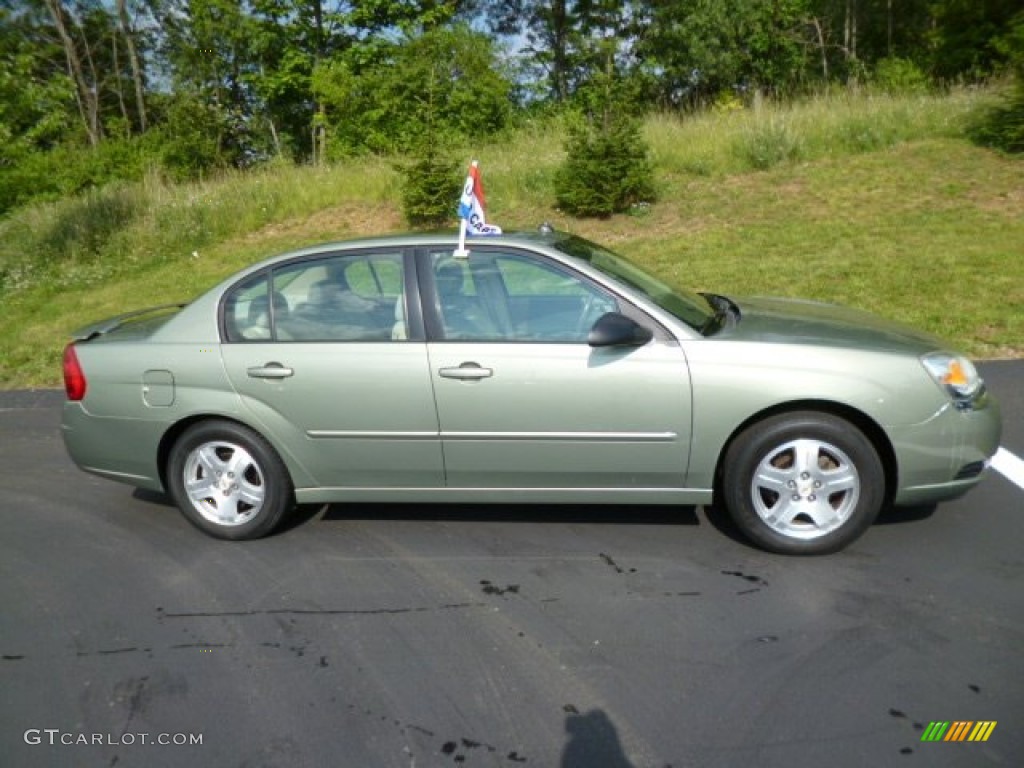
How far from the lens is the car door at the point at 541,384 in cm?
395

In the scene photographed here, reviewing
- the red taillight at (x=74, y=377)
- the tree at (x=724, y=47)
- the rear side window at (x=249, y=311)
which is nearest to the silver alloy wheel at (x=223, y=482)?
the rear side window at (x=249, y=311)

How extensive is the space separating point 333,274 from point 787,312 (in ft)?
7.94

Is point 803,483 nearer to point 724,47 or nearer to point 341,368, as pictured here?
point 341,368

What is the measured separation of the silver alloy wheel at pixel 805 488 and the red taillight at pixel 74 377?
3.52 meters

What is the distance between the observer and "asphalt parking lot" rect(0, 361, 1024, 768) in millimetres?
2840

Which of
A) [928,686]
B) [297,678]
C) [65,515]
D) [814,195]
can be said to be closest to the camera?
[928,686]

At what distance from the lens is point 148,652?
3482 mm

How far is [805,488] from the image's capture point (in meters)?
3.89

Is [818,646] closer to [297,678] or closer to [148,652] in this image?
[297,678]

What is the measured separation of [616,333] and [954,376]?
5.14 ft

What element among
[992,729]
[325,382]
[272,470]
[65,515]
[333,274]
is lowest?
[992,729]

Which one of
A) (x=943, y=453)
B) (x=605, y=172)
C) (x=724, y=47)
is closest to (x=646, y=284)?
(x=943, y=453)

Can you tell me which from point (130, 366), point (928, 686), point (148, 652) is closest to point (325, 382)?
point (130, 366)

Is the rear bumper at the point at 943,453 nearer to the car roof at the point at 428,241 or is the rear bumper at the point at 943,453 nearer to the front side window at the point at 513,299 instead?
the front side window at the point at 513,299
